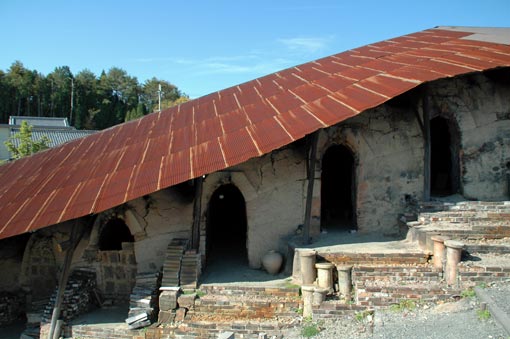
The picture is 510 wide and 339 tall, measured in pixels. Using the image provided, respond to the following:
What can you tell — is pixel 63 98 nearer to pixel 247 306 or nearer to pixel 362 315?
pixel 247 306

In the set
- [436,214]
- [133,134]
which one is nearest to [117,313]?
[133,134]

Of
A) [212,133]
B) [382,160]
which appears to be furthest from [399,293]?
[212,133]

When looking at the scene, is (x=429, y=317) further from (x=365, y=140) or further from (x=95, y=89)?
(x=95, y=89)

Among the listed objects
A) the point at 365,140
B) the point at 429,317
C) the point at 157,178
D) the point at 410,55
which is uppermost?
the point at 410,55

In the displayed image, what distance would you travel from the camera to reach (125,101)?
190 ft

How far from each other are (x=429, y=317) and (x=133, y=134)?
842 cm

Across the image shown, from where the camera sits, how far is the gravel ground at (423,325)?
17.3 feet

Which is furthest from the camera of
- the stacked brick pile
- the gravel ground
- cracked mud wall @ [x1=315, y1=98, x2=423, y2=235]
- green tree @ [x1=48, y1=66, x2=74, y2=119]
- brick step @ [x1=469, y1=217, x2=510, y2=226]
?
green tree @ [x1=48, y1=66, x2=74, y2=119]

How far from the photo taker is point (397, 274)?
7.11 metres

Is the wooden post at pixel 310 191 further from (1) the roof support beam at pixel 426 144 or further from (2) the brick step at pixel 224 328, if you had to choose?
(1) the roof support beam at pixel 426 144

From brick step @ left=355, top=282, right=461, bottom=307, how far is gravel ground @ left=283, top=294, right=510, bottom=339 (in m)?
0.16

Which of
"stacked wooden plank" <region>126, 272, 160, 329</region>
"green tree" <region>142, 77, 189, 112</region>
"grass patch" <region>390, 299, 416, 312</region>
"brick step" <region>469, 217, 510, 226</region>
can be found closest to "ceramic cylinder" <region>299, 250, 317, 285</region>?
"grass patch" <region>390, 299, 416, 312</region>

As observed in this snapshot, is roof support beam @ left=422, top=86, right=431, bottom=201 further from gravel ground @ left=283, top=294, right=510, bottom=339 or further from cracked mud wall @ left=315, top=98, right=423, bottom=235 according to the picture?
gravel ground @ left=283, top=294, right=510, bottom=339

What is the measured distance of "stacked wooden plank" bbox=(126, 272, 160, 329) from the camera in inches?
302
